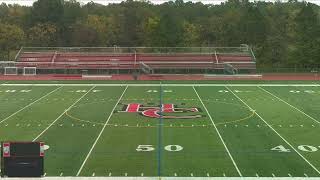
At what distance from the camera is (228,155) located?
20.6 meters

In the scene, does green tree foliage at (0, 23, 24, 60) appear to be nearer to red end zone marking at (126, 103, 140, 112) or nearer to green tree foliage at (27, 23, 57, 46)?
green tree foliage at (27, 23, 57, 46)

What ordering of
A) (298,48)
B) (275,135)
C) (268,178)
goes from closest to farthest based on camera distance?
(268,178) → (275,135) → (298,48)

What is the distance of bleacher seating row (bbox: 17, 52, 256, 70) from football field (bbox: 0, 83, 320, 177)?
17.8m

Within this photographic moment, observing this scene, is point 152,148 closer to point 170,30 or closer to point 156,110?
point 156,110

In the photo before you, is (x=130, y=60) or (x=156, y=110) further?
(x=130, y=60)

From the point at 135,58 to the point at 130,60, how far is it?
0.65m

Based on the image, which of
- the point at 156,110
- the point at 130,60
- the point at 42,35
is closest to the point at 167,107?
the point at 156,110

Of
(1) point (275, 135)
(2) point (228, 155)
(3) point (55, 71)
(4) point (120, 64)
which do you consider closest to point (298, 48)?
(4) point (120, 64)

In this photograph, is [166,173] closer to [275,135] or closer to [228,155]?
[228,155]

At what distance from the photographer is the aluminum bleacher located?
6012 cm

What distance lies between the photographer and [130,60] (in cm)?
6231

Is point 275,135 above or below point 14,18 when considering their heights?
below

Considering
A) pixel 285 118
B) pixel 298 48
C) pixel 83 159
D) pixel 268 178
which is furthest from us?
pixel 298 48

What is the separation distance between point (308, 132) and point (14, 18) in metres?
71.7
